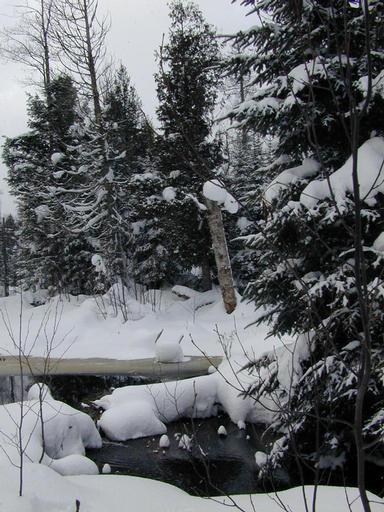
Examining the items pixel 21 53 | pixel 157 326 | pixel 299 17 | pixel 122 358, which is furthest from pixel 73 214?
pixel 299 17

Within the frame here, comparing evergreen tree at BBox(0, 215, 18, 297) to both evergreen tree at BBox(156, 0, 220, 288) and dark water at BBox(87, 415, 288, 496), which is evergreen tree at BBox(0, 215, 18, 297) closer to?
evergreen tree at BBox(156, 0, 220, 288)

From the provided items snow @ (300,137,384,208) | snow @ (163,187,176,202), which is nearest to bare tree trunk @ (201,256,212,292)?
snow @ (163,187,176,202)

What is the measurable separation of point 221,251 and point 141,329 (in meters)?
3.32

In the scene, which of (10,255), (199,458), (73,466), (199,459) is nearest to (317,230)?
(199,458)

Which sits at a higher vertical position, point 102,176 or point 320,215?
point 102,176

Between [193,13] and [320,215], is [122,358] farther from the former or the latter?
[193,13]

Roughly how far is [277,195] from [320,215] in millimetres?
641

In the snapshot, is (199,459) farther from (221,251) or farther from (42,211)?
(42,211)

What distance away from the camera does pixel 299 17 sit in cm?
109

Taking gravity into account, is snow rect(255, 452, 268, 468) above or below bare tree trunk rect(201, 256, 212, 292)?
below

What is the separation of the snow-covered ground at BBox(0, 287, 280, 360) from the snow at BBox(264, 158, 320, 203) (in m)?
5.62

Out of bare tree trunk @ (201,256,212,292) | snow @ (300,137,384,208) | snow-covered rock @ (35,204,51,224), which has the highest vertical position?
snow-covered rock @ (35,204,51,224)

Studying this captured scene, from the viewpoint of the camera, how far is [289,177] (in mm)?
4910

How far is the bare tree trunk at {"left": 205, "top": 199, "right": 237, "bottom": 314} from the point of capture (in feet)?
43.4
